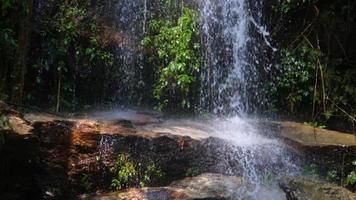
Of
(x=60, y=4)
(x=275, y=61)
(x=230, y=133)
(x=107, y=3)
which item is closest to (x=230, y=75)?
(x=275, y=61)

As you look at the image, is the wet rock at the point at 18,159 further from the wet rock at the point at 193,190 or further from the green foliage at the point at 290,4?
the green foliage at the point at 290,4

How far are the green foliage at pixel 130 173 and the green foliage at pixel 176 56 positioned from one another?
2.17m

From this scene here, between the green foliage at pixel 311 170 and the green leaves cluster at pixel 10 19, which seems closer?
the green leaves cluster at pixel 10 19

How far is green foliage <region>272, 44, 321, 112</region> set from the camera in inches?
342

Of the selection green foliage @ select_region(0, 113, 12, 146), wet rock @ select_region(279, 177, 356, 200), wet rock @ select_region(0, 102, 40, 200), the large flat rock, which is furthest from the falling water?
green foliage @ select_region(0, 113, 12, 146)

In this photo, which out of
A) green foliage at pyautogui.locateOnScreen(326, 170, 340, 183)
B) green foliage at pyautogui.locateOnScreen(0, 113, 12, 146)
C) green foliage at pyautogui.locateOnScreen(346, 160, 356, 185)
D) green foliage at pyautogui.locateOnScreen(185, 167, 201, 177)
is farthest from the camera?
green foliage at pyautogui.locateOnScreen(326, 170, 340, 183)

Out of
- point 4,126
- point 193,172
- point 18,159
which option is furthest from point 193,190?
point 4,126

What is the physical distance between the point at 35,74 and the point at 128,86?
1.58m

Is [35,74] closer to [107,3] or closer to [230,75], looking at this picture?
[107,3]

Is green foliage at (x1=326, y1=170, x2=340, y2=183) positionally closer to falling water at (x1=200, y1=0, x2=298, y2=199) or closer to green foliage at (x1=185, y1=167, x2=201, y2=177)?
falling water at (x1=200, y1=0, x2=298, y2=199)

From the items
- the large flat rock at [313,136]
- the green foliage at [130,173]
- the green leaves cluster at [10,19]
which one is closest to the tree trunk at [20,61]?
the green leaves cluster at [10,19]

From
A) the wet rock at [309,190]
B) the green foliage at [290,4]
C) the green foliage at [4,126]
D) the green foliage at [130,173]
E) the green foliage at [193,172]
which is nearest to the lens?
the green foliage at [4,126]

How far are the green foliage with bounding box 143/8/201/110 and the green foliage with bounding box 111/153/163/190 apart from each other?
2.17 metres

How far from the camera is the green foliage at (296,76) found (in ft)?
28.5
